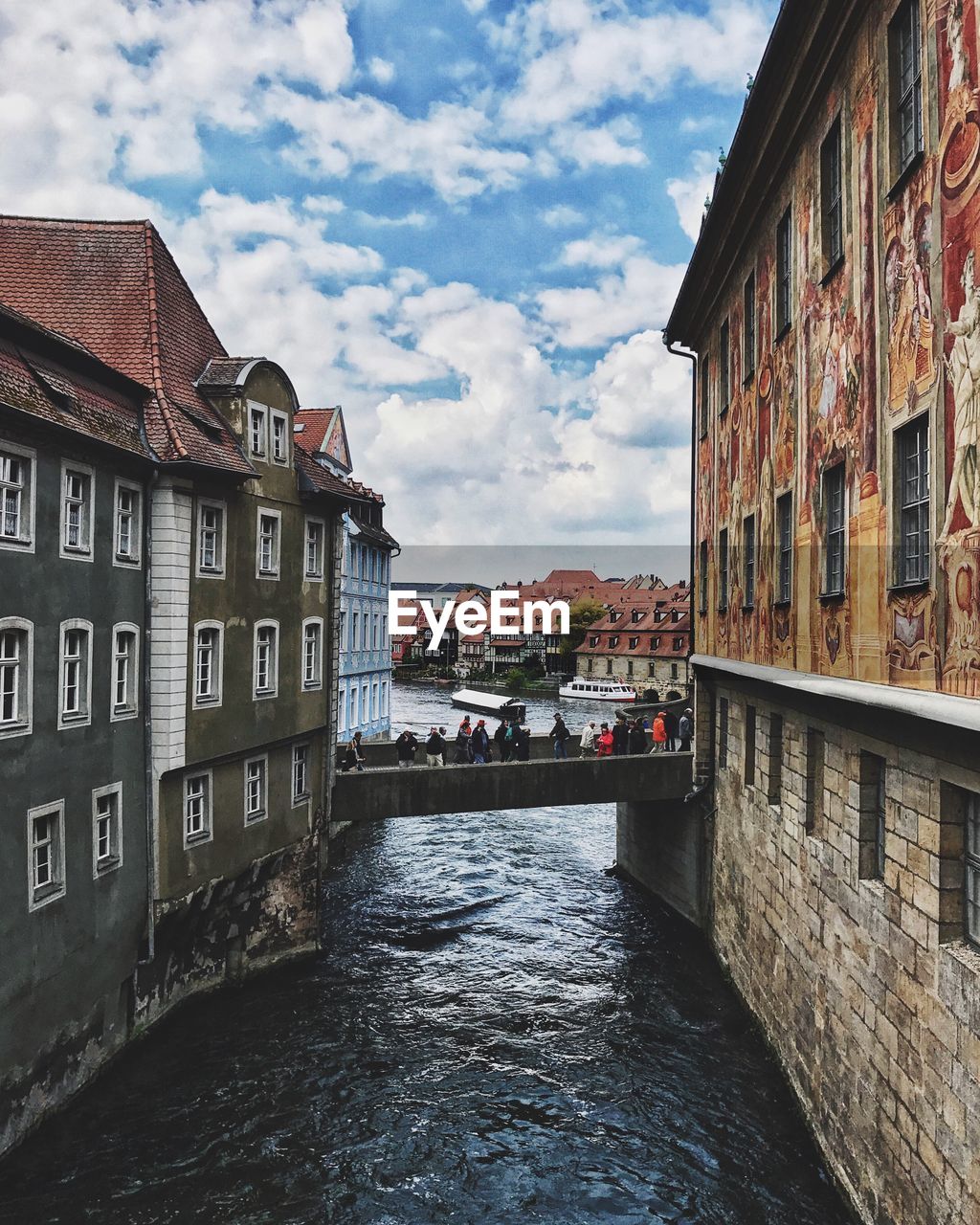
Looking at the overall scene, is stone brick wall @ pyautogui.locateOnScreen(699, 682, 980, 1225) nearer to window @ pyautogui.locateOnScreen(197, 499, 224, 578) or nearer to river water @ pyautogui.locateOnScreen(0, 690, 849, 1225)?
river water @ pyautogui.locateOnScreen(0, 690, 849, 1225)

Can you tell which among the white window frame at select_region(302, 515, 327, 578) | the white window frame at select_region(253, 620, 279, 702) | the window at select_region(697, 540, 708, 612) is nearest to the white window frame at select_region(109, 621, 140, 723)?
the white window frame at select_region(253, 620, 279, 702)

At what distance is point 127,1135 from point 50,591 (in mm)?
7533

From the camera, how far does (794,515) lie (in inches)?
515

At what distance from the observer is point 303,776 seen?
20.0 meters

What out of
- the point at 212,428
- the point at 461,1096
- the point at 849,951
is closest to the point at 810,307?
the point at 849,951

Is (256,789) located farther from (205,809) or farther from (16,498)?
(16,498)

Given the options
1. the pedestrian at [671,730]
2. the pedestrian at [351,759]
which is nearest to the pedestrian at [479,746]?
the pedestrian at [351,759]

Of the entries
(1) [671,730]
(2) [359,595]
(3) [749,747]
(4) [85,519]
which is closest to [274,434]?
(4) [85,519]

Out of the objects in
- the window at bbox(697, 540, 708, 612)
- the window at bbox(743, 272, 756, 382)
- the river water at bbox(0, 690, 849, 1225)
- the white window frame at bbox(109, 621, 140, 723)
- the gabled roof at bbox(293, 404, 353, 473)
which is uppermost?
the gabled roof at bbox(293, 404, 353, 473)

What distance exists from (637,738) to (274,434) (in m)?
11.2

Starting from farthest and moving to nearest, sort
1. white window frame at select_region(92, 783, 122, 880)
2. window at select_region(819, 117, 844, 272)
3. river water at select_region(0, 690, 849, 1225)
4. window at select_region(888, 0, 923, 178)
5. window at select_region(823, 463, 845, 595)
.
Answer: white window frame at select_region(92, 783, 122, 880), river water at select_region(0, 690, 849, 1225), window at select_region(819, 117, 844, 272), window at select_region(823, 463, 845, 595), window at select_region(888, 0, 923, 178)

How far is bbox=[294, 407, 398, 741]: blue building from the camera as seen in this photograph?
118 feet

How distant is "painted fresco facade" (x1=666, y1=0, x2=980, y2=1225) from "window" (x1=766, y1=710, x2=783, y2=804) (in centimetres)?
5

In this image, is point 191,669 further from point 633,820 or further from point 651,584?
point 651,584
